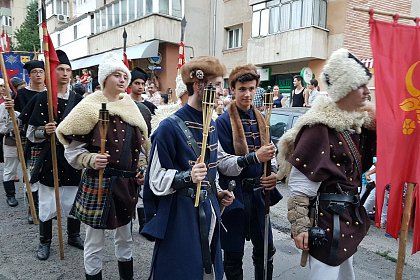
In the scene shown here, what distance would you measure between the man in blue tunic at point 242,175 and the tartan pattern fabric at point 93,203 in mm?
973

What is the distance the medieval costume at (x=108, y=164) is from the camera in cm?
291

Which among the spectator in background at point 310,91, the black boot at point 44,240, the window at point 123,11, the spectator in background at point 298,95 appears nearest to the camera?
the black boot at point 44,240

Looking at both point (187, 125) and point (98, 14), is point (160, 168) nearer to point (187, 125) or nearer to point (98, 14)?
point (187, 125)

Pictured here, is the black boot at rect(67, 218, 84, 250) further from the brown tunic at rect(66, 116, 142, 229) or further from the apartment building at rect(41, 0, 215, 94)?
the apartment building at rect(41, 0, 215, 94)

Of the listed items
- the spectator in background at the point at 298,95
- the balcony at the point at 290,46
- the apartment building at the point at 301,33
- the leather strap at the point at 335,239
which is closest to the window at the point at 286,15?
the apartment building at the point at 301,33

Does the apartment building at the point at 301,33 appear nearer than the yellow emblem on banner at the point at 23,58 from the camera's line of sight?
No

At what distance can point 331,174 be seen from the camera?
226 centimetres

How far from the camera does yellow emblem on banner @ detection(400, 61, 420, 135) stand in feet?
7.97

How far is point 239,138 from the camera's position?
2.97m

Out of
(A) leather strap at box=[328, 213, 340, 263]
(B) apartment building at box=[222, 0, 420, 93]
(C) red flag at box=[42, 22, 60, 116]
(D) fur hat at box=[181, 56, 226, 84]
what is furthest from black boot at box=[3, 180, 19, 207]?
(B) apartment building at box=[222, 0, 420, 93]

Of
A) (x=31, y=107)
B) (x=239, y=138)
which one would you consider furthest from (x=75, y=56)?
(x=239, y=138)

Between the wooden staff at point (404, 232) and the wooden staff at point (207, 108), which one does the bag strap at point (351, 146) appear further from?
the wooden staff at point (207, 108)

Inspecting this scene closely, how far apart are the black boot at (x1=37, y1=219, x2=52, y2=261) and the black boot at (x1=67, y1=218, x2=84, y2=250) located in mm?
310

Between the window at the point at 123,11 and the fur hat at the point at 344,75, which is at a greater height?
the window at the point at 123,11
